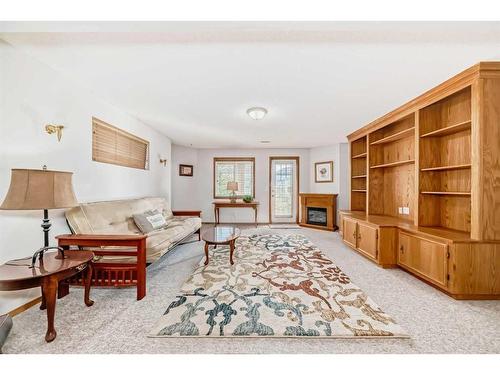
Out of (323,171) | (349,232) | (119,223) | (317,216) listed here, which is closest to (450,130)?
(349,232)

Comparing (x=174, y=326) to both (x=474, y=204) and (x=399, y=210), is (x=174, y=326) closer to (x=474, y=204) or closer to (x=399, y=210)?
(x=474, y=204)

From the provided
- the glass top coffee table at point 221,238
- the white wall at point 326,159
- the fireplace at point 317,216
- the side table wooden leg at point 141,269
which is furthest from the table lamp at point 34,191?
the white wall at point 326,159

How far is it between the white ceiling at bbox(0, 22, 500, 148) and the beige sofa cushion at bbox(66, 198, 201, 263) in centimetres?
153

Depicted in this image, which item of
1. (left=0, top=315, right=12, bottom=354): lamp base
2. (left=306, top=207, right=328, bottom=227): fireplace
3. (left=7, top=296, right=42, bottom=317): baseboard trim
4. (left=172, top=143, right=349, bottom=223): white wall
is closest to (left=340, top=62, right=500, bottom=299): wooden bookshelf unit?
(left=306, top=207, right=328, bottom=227): fireplace

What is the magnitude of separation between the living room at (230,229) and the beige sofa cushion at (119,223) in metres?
0.02

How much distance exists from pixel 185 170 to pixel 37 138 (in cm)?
417

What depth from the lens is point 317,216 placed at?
583cm

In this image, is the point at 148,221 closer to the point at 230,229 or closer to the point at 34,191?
the point at 230,229

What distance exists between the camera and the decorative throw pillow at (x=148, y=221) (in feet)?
10.2

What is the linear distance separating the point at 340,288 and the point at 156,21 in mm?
2936

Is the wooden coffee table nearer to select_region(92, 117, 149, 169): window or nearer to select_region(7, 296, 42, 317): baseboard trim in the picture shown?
select_region(7, 296, 42, 317): baseboard trim

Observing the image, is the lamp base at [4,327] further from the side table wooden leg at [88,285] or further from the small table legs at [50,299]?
the side table wooden leg at [88,285]

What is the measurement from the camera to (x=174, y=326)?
1644 millimetres

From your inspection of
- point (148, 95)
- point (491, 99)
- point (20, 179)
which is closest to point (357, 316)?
point (491, 99)
